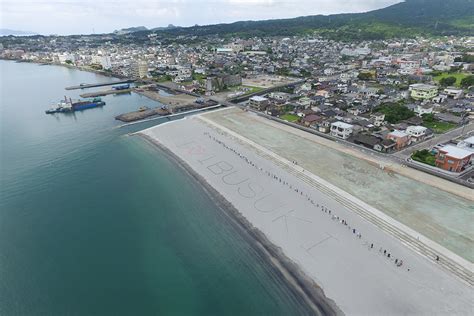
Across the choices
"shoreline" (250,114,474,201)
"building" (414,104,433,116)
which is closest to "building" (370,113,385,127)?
"building" (414,104,433,116)

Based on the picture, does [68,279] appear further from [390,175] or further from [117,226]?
[390,175]

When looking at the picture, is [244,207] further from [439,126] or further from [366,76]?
[366,76]

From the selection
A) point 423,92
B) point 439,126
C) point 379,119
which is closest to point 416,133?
point 379,119

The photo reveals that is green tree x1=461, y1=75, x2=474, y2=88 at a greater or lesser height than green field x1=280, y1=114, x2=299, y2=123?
greater

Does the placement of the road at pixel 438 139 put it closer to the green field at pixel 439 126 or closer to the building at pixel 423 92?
the green field at pixel 439 126

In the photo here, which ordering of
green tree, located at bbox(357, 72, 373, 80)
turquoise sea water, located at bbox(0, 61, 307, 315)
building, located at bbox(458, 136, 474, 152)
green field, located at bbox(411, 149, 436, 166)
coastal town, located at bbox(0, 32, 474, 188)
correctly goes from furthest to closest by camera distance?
1. green tree, located at bbox(357, 72, 373, 80)
2. coastal town, located at bbox(0, 32, 474, 188)
3. building, located at bbox(458, 136, 474, 152)
4. green field, located at bbox(411, 149, 436, 166)
5. turquoise sea water, located at bbox(0, 61, 307, 315)

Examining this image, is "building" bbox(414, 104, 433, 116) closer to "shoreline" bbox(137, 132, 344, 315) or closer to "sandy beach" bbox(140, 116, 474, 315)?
"sandy beach" bbox(140, 116, 474, 315)
